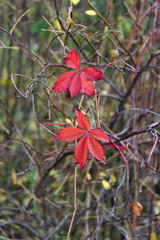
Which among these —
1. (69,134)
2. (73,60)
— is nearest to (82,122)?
(69,134)

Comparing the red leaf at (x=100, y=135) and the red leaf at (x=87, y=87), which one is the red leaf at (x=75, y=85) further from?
the red leaf at (x=100, y=135)

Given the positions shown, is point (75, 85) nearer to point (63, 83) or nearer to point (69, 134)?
point (63, 83)

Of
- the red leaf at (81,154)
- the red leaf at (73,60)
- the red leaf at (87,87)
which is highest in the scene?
the red leaf at (73,60)

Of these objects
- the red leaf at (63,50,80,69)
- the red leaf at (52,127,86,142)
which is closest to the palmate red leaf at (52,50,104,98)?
the red leaf at (63,50,80,69)

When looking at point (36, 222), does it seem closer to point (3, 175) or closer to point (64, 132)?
point (3, 175)

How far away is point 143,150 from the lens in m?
1.44

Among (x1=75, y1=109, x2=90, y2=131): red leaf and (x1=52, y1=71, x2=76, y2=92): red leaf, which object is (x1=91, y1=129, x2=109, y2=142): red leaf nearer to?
(x1=75, y1=109, x2=90, y2=131): red leaf

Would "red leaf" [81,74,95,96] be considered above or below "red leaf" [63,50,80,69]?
below

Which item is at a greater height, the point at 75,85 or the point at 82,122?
the point at 75,85

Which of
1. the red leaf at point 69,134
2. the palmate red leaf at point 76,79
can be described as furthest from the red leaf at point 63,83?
the red leaf at point 69,134

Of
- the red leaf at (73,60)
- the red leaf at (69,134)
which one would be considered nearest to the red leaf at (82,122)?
the red leaf at (69,134)

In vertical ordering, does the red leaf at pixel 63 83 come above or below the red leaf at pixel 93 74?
below

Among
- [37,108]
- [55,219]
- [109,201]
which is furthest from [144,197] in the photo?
[37,108]

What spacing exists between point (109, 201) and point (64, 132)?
104cm
